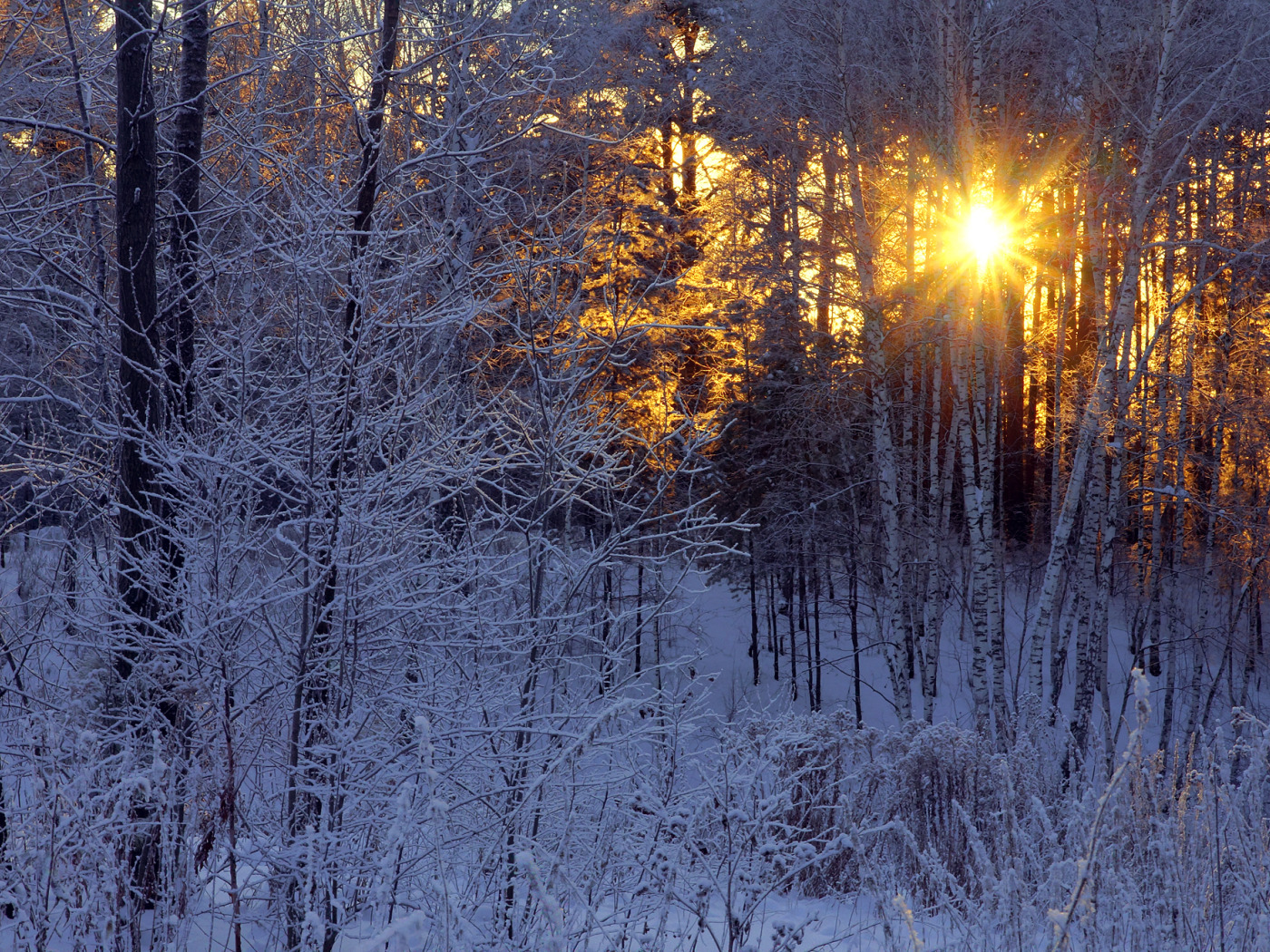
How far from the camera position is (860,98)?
11.8 metres

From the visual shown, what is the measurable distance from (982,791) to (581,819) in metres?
4.35

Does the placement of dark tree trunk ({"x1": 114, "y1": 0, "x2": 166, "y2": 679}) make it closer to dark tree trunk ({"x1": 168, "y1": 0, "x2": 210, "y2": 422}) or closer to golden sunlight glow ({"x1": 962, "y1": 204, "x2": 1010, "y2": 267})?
dark tree trunk ({"x1": 168, "y1": 0, "x2": 210, "y2": 422})

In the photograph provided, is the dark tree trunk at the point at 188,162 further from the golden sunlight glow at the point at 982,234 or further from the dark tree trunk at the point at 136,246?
the golden sunlight glow at the point at 982,234

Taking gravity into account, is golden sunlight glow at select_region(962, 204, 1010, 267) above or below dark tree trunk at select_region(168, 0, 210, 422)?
above

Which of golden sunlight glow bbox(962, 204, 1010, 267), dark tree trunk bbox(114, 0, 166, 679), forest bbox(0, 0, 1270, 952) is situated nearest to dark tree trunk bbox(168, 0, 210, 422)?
forest bbox(0, 0, 1270, 952)

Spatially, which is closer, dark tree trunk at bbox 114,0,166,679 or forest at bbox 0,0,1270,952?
forest at bbox 0,0,1270,952

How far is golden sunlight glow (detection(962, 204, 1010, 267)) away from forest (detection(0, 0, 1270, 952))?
7 cm

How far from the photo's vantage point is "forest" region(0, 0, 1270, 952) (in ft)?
11.9

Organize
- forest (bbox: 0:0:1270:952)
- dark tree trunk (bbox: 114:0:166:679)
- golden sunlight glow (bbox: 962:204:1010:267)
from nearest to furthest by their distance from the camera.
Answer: forest (bbox: 0:0:1270:952)
dark tree trunk (bbox: 114:0:166:679)
golden sunlight glow (bbox: 962:204:1010:267)

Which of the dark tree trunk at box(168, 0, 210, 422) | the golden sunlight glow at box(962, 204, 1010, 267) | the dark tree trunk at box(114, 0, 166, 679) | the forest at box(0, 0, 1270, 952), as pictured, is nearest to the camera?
the forest at box(0, 0, 1270, 952)

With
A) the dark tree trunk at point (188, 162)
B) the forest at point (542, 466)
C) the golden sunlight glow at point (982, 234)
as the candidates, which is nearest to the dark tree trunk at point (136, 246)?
the forest at point (542, 466)

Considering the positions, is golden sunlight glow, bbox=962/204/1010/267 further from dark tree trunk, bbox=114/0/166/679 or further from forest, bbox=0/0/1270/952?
dark tree trunk, bbox=114/0/166/679

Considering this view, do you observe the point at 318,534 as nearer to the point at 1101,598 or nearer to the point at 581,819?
the point at 581,819

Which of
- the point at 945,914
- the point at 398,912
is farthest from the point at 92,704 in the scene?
the point at 945,914
